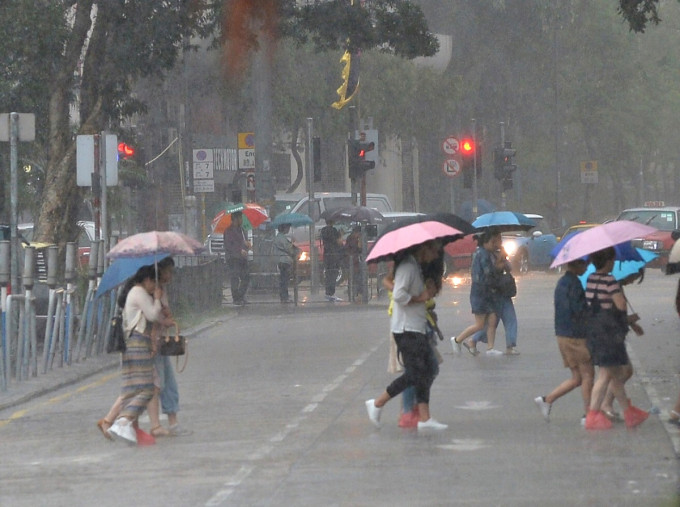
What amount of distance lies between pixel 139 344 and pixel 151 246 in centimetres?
76

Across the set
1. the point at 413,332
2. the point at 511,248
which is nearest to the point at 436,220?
the point at 413,332

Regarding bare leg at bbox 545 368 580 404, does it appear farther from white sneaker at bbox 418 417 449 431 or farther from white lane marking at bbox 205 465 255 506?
white lane marking at bbox 205 465 255 506

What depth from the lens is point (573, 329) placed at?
11234 millimetres

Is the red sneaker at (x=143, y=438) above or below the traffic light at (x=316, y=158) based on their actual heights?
below

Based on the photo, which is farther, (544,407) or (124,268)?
(124,268)

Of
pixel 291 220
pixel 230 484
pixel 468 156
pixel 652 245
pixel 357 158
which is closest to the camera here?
pixel 230 484

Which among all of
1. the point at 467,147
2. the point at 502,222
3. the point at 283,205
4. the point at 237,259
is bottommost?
the point at 237,259

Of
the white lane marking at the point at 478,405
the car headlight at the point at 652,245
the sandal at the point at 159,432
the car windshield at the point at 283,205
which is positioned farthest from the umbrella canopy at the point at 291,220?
the sandal at the point at 159,432

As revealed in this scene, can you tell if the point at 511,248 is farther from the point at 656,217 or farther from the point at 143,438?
the point at 143,438

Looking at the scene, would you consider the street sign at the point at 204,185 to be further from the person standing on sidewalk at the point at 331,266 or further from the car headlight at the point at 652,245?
the car headlight at the point at 652,245

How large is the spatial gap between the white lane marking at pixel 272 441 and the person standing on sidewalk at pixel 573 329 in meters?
2.08

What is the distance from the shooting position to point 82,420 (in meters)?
12.9

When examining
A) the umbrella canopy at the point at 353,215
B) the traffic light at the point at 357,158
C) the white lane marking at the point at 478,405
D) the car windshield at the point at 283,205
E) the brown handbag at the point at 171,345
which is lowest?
the white lane marking at the point at 478,405

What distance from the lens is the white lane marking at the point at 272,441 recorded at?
8820 millimetres
